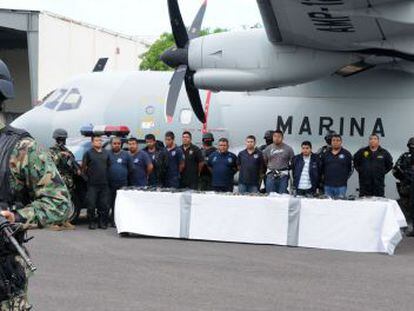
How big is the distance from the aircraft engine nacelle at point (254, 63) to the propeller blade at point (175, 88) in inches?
17.9

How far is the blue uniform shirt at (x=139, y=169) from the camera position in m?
13.1

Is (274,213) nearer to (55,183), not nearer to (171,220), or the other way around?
(171,220)

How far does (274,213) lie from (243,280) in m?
2.85

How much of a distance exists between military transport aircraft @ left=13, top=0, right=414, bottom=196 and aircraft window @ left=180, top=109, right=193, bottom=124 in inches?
0.8

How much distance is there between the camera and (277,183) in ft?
42.0

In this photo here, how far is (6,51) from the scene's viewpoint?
3891 cm

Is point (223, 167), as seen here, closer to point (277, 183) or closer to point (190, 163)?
point (190, 163)

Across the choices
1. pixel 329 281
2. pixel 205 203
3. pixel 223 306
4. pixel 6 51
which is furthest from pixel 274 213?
pixel 6 51

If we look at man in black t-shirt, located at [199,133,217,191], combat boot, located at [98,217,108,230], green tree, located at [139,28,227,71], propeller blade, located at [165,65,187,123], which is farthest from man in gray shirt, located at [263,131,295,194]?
green tree, located at [139,28,227,71]

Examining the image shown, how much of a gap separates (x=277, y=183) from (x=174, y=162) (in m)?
1.98

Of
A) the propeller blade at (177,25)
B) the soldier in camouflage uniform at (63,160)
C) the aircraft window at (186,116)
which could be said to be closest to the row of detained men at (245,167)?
the soldier in camouflage uniform at (63,160)

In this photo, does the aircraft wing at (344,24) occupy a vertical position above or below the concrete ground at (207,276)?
above

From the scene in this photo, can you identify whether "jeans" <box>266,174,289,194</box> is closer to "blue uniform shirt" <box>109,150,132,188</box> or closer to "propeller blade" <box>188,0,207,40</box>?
"blue uniform shirt" <box>109,150,132,188</box>

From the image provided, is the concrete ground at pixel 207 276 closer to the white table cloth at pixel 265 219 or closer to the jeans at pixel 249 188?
the white table cloth at pixel 265 219
